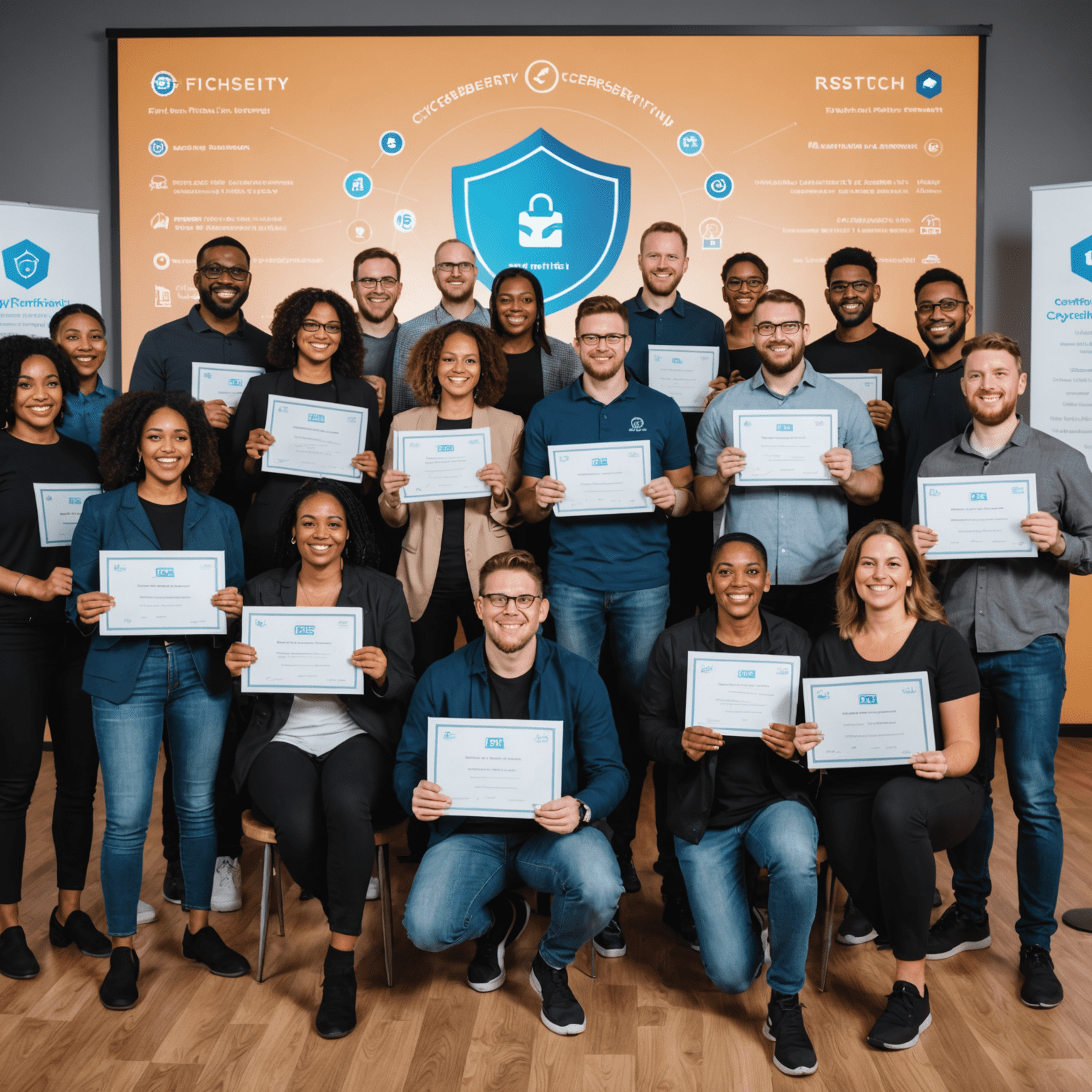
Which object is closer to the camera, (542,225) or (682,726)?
(682,726)

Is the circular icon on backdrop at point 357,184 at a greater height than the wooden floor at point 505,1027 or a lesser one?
greater

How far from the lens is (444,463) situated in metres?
3.32

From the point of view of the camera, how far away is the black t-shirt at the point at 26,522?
294 centimetres

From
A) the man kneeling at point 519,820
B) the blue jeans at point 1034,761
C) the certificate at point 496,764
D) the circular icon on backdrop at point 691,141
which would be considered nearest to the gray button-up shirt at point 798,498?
the blue jeans at point 1034,761

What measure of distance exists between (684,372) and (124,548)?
7.06ft

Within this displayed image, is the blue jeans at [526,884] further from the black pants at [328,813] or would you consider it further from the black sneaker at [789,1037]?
the black sneaker at [789,1037]

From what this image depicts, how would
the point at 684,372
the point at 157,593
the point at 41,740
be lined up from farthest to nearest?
1. the point at 684,372
2. the point at 41,740
3. the point at 157,593

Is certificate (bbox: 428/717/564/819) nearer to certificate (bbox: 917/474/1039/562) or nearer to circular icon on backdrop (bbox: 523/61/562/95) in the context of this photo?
certificate (bbox: 917/474/1039/562)

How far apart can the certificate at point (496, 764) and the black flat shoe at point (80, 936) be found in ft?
4.28

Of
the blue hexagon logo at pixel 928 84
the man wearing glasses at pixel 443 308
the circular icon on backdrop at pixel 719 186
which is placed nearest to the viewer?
the man wearing glasses at pixel 443 308

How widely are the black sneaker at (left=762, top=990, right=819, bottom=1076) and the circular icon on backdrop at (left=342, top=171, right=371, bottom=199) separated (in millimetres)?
4614

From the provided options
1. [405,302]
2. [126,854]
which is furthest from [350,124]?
[126,854]

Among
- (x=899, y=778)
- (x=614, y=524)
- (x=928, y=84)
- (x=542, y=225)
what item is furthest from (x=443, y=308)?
(x=928, y=84)

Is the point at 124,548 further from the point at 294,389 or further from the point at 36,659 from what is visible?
the point at 294,389
